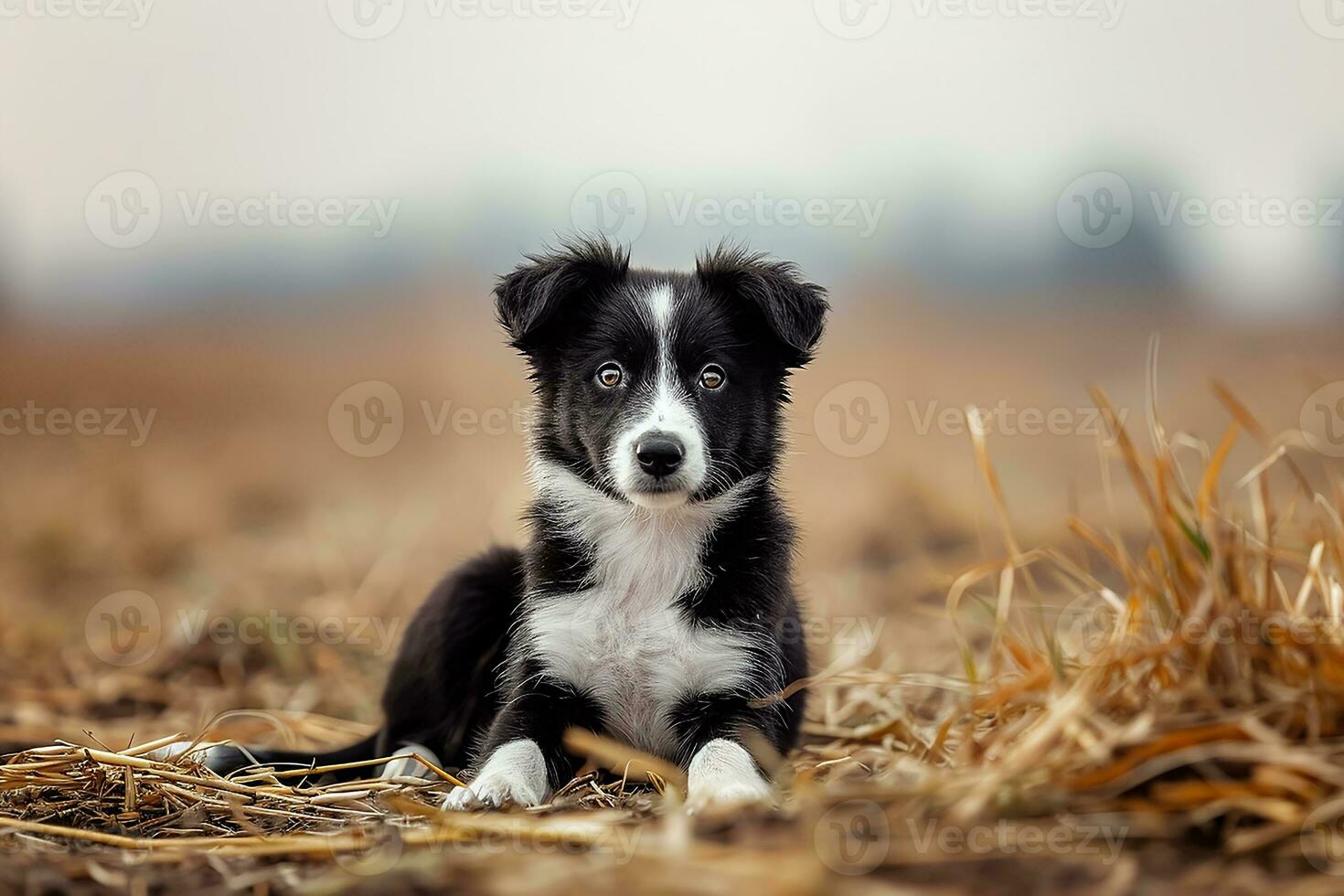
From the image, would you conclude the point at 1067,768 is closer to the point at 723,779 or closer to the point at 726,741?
the point at 723,779

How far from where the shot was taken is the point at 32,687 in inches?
244

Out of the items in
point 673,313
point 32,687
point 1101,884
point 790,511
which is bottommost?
point 32,687

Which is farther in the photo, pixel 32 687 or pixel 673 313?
pixel 32 687

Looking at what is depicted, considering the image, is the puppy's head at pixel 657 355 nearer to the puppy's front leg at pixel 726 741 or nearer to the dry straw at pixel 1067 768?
the puppy's front leg at pixel 726 741

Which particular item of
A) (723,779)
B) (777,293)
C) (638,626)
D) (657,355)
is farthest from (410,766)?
(777,293)

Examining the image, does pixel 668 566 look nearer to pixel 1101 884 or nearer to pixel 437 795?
pixel 437 795

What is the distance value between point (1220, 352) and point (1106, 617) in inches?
357

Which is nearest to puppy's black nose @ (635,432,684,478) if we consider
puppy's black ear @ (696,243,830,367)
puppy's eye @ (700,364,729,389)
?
puppy's eye @ (700,364,729,389)

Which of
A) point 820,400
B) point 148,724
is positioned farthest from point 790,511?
point 820,400

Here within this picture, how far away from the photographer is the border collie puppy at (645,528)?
12.7 feet

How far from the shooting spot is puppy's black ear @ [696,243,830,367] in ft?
13.3

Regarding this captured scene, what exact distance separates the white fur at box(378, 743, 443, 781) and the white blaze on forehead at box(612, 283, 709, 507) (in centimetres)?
136

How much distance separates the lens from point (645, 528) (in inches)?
164

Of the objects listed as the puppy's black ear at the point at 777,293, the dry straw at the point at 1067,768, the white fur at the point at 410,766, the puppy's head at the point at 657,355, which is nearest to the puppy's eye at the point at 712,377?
the puppy's head at the point at 657,355
